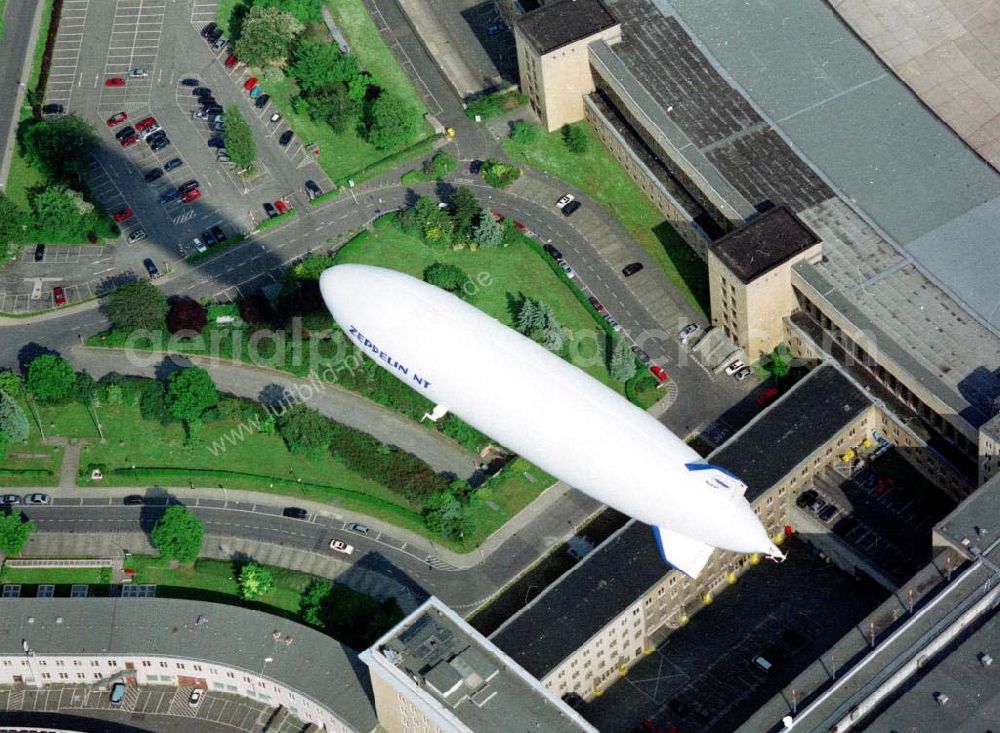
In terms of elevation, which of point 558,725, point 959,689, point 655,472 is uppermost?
point 655,472

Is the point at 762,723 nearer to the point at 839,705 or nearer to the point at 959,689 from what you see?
the point at 839,705

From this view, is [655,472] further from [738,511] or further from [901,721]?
[901,721]

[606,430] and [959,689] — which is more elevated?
[606,430]

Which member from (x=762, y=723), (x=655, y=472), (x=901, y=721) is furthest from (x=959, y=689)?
→ (x=655, y=472)

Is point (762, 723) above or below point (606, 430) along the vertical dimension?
below

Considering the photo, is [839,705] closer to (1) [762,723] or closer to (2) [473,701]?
(1) [762,723]

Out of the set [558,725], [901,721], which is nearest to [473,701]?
[558,725]

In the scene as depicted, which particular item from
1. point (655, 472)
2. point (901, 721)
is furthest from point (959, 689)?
point (655, 472)
